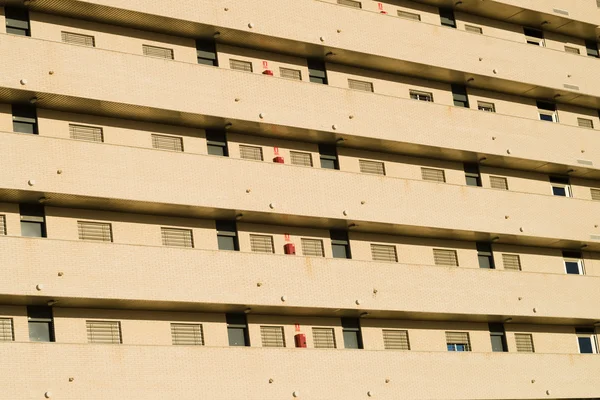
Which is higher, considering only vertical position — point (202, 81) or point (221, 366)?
point (202, 81)

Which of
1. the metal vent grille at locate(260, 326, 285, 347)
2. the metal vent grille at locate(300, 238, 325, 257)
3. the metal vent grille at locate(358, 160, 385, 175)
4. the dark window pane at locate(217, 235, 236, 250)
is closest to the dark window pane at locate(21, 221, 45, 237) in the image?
the dark window pane at locate(217, 235, 236, 250)

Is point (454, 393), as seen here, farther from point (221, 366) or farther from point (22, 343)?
point (22, 343)

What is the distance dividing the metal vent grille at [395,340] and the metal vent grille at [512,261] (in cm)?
648

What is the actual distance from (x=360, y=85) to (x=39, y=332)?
16.7 metres

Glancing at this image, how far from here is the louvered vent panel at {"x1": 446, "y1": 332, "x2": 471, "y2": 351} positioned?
4444 cm

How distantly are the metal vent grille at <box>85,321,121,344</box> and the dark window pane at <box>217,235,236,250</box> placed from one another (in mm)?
4990

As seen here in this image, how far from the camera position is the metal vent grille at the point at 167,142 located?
3978 centimetres

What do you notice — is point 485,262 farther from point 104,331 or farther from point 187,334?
point 104,331

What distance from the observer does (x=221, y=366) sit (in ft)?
121

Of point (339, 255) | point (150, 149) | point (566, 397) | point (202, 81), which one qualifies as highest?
point (202, 81)

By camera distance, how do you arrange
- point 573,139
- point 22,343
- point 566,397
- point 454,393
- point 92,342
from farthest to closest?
point 573,139
point 566,397
point 454,393
point 92,342
point 22,343

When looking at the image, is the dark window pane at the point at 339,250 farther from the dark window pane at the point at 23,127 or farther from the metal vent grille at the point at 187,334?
the dark window pane at the point at 23,127

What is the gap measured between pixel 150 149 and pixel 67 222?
348cm

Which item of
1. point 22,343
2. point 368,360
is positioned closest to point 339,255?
point 368,360
